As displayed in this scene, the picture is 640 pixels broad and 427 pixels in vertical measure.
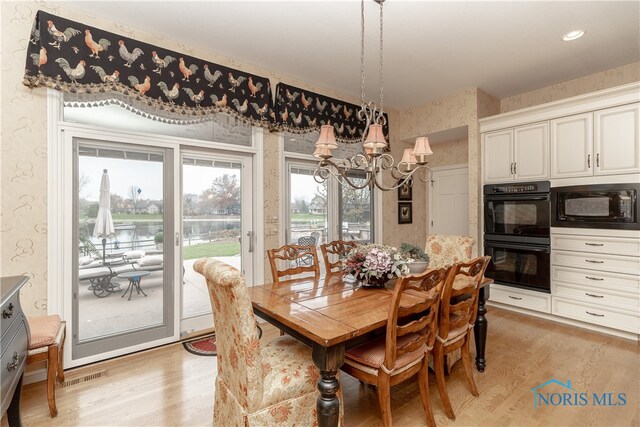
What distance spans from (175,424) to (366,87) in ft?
12.9

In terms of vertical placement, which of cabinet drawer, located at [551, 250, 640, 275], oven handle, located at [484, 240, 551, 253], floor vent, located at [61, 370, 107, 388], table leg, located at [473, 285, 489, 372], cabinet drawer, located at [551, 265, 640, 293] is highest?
oven handle, located at [484, 240, 551, 253]

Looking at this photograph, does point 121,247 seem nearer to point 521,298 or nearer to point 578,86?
point 521,298

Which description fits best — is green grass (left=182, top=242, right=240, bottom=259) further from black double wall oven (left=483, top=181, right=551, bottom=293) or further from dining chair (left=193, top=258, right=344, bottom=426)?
black double wall oven (left=483, top=181, right=551, bottom=293)

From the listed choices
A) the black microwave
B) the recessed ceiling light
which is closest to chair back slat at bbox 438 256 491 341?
A: the black microwave

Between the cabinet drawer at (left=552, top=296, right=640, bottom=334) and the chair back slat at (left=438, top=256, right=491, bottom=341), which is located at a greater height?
the chair back slat at (left=438, top=256, right=491, bottom=341)

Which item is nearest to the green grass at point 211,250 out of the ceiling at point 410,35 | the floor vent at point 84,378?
the floor vent at point 84,378

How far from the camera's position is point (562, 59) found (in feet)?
10.8

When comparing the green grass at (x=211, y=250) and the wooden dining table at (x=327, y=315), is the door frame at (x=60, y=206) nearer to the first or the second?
the green grass at (x=211, y=250)

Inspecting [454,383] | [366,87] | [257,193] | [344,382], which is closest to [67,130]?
[257,193]

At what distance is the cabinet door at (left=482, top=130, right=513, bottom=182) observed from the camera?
149 inches

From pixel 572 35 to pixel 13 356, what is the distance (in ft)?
15.6

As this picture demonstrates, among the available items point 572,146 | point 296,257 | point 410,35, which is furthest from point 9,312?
point 572,146

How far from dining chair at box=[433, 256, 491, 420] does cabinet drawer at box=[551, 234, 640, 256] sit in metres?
2.04

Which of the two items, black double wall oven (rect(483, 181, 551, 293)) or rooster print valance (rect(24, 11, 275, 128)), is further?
black double wall oven (rect(483, 181, 551, 293))
